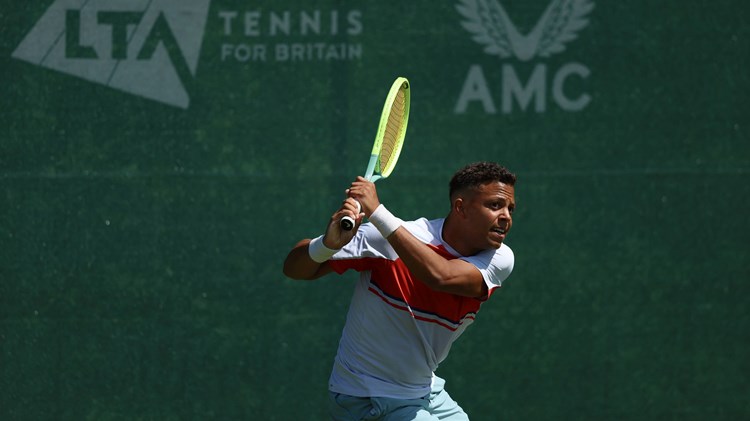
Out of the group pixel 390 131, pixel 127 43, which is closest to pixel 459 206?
pixel 390 131

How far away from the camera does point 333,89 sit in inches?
226

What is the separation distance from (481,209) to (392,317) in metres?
0.48

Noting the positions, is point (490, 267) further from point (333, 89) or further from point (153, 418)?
point (153, 418)

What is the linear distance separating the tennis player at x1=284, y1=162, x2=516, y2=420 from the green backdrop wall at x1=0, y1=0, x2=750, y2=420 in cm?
171

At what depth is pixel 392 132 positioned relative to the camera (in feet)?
14.4

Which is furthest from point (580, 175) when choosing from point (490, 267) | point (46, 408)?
point (46, 408)

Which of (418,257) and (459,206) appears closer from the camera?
(418,257)

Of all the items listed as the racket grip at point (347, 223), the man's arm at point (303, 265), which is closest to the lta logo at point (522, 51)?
the man's arm at point (303, 265)

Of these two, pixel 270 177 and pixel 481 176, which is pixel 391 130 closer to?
pixel 481 176

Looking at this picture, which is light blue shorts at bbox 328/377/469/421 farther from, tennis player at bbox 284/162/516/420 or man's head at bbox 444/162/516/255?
man's head at bbox 444/162/516/255

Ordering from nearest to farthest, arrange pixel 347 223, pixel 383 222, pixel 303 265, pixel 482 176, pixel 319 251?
pixel 347 223, pixel 383 222, pixel 319 251, pixel 303 265, pixel 482 176

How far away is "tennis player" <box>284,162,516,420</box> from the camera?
155 inches

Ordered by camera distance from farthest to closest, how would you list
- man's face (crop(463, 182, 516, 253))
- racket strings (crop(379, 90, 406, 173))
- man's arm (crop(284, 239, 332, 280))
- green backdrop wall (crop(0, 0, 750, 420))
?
green backdrop wall (crop(0, 0, 750, 420)) → racket strings (crop(379, 90, 406, 173)) → man's face (crop(463, 182, 516, 253)) → man's arm (crop(284, 239, 332, 280))

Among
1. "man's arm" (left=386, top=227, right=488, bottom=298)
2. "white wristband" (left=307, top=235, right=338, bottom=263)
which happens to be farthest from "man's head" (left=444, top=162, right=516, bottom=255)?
"white wristband" (left=307, top=235, right=338, bottom=263)
